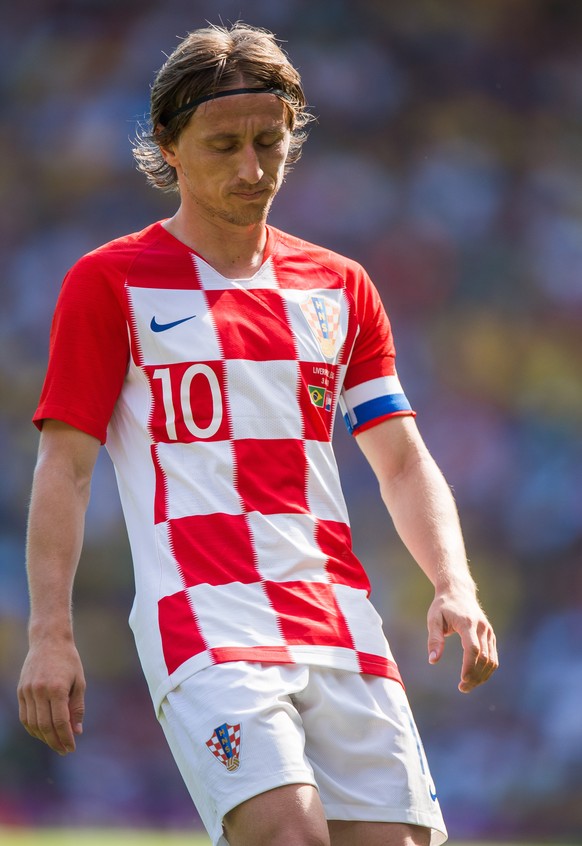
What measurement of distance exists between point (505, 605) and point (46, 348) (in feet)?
7.99

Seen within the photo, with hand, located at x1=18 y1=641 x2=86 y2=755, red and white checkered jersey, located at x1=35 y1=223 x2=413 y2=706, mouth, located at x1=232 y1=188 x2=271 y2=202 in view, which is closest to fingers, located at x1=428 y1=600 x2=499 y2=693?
red and white checkered jersey, located at x1=35 y1=223 x2=413 y2=706

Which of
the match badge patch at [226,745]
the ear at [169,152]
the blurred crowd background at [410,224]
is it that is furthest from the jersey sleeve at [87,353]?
the blurred crowd background at [410,224]

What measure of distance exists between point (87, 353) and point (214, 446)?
0.29m

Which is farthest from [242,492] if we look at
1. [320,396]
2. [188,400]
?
[320,396]

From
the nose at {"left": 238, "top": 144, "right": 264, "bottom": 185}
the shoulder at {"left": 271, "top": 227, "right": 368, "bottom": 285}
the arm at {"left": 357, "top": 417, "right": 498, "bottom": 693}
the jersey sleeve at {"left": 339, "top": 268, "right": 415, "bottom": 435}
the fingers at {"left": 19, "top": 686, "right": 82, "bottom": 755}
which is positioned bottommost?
the fingers at {"left": 19, "top": 686, "right": 82, "bottom": 755}

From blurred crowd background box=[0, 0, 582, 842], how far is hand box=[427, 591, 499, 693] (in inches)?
135

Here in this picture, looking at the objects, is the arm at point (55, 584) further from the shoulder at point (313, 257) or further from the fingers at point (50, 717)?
the shoulder at point (313, 257)

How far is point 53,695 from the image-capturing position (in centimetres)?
212

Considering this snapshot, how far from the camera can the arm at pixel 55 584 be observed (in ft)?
6.95

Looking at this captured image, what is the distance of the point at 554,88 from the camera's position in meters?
6.07

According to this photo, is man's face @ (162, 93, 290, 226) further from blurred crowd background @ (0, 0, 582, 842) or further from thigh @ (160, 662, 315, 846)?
blurred crowd background @ (0, 0, 582, 842)

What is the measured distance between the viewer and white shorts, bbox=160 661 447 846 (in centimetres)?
207

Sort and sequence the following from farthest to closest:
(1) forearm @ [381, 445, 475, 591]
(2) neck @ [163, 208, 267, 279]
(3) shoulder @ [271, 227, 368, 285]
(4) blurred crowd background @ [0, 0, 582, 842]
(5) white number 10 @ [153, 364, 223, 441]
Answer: (4) blurred crowd background @ [0, 0, 582, 842], (3) shoulder @ [271, 227, 368, 285], (2) neck @ [163, 208, 267, 279], (1) forearm @ [381, 445, 475, 591], (5) white number 10 @ [153, 364, 223, 441]

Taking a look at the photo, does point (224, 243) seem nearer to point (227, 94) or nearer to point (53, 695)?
point (227, 94)
